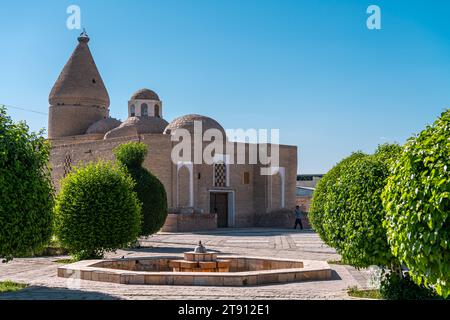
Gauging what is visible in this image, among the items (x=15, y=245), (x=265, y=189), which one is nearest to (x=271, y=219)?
(x=265, y=189)

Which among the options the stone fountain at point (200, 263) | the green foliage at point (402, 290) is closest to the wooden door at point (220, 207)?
the stone fountain at point (200, 263)

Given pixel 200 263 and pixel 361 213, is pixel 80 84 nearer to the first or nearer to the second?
pixel 200 263

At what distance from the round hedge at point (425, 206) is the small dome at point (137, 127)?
2795 cm

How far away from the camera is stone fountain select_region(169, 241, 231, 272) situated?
11812 millimetres

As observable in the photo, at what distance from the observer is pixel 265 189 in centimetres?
3209

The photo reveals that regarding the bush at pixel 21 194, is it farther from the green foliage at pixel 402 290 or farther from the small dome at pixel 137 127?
the small dome at pixel 137 127

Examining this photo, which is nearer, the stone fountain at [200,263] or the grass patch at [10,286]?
the grass patch at [10,286]

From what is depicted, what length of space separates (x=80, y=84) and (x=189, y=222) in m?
15.7

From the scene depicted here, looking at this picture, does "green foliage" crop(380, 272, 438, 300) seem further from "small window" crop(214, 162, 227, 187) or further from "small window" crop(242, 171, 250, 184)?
"small window" crop(242, 171, 250, 184)

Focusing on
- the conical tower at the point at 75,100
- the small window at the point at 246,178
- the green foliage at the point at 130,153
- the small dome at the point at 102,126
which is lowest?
the small window at the point at 246,178

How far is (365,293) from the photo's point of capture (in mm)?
8359

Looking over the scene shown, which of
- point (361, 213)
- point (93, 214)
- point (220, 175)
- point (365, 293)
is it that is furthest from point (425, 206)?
point (220, 175)

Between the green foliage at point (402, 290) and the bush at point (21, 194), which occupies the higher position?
the bush at point (21, 194)

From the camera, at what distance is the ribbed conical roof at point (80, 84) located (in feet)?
126
